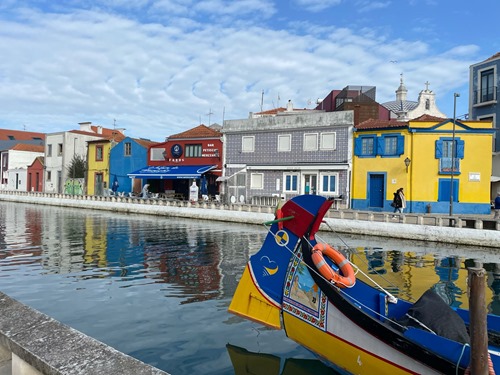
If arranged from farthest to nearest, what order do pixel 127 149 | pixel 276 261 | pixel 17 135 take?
pixel 17 135 → pixel 127 149 → pixel 276 261

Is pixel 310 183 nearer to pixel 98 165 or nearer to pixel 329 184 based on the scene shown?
pixel 329 184

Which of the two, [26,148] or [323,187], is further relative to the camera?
[26,148]

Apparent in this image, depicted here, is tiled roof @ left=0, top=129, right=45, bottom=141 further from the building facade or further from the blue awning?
the building facade

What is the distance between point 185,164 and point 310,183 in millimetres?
12005

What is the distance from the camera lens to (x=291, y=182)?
105ft

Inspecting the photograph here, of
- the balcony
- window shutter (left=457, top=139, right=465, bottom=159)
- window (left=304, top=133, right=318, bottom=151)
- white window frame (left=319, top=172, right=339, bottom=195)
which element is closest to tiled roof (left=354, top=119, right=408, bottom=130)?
window (left=304, top=133, right=318, bottom=151)

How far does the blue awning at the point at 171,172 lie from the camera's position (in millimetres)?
35719

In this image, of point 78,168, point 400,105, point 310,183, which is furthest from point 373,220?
point 78,168

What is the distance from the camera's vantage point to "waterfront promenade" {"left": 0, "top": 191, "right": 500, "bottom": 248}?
18.7m

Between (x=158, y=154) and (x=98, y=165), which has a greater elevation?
(x=158, y=154)

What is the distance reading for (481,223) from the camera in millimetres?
18703

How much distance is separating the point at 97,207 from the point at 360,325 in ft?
114

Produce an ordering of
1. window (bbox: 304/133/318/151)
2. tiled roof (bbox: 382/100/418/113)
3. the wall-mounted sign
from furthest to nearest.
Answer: tiled roof (bbox: 382/100/418/113), the wall-mounted sign, window (bbox: 304/133/318/151)

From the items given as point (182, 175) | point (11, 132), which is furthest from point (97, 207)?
point (11, 132)
